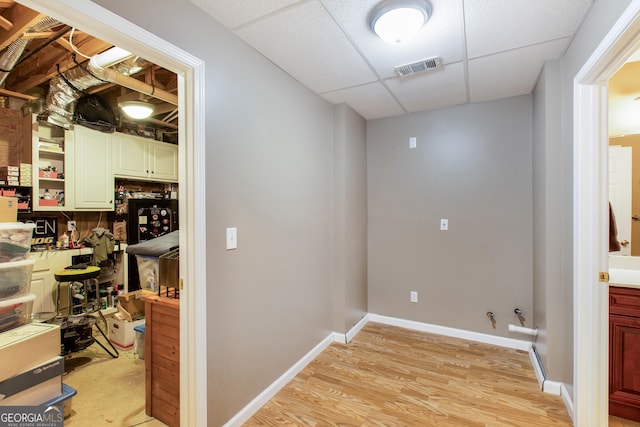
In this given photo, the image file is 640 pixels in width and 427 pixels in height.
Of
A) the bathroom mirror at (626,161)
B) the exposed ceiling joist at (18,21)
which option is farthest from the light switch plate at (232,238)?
the bathroom mirror at (626,161)

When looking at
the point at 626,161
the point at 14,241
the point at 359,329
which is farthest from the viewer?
the point at 359,329

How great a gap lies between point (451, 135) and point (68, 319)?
420cm

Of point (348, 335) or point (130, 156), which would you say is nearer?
point (348, 335)

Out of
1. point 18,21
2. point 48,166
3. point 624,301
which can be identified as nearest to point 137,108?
point 18,21

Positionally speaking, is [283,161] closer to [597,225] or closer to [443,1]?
[443,1]

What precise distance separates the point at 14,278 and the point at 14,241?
266 mm

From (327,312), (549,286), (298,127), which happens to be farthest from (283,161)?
(549,286)

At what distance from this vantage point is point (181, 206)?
61.3 inches

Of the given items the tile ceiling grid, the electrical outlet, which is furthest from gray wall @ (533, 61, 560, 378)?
the electrical outlet

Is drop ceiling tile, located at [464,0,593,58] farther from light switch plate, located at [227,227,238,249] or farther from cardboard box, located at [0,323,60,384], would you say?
cardboard box, located at [0,323,60,384]

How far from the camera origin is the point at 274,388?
215 cm

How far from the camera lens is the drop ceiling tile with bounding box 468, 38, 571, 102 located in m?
1.97

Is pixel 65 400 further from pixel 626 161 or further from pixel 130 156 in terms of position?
pixel 626 161

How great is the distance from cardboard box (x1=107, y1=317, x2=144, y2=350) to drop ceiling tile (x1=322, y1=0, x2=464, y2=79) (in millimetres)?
3218
